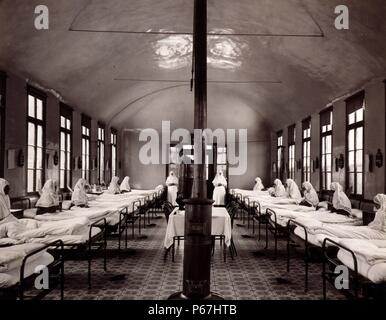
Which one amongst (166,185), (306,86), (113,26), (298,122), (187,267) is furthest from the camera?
(166,185)

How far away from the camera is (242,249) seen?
833 cm

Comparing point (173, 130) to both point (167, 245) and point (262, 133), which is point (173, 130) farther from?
point (167, 245)

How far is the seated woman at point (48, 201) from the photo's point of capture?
7391mm

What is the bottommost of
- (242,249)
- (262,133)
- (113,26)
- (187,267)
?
(242,249)

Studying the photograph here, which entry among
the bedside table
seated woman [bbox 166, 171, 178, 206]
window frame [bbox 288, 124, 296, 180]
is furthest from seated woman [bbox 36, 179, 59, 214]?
seated woman [bbox 166, 171, 178, 206]

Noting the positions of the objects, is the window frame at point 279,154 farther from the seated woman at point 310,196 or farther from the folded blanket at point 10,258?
the folded blanket at point 10,258

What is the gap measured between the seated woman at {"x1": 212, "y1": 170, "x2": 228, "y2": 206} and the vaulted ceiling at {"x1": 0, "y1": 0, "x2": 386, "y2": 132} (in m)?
3.49

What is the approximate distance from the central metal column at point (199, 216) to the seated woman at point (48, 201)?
3757 mm

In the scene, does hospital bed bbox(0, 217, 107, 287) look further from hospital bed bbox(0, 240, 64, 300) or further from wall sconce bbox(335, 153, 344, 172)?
wall sconce bbox(335, 153, 344, 172)

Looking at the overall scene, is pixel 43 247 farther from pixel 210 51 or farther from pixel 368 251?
pixel 210 51

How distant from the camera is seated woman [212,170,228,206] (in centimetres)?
1554

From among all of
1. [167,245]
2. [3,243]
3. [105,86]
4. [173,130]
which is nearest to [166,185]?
[173,130]

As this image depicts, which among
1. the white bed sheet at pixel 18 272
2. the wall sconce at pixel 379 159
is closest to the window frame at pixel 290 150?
the wall sconce at pixel 379 159
